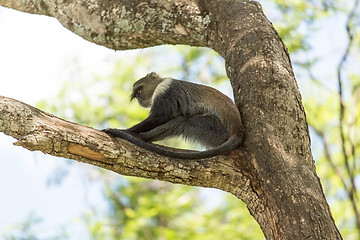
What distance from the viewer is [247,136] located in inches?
149

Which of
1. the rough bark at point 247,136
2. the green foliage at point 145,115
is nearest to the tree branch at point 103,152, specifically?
the rough bark at point 247,136

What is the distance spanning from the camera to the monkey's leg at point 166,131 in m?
4.74

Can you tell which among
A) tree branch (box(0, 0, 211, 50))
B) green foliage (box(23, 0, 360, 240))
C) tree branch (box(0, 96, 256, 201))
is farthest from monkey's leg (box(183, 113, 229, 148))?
green foliage (box(23, 0, 360, 240))

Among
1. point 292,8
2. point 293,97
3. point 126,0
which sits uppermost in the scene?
point 292,8

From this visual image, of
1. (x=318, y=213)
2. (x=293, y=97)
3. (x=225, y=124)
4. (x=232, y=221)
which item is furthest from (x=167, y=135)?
(x=232, y=221)

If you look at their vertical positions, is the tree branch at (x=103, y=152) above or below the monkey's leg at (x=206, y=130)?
below

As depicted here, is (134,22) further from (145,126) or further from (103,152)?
(103,152)

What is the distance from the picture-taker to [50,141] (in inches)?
128

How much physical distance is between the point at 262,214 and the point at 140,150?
1.15m

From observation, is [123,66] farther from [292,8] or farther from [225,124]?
[225,124]

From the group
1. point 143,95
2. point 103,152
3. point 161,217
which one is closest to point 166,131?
point 143,95

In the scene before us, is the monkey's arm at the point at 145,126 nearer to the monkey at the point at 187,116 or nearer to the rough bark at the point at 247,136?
the monkey at the point at 187,116

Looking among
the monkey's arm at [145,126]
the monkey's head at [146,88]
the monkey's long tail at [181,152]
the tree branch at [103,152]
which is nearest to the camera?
the tree branch at [103,152]

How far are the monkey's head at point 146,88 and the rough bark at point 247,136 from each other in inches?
39.3
